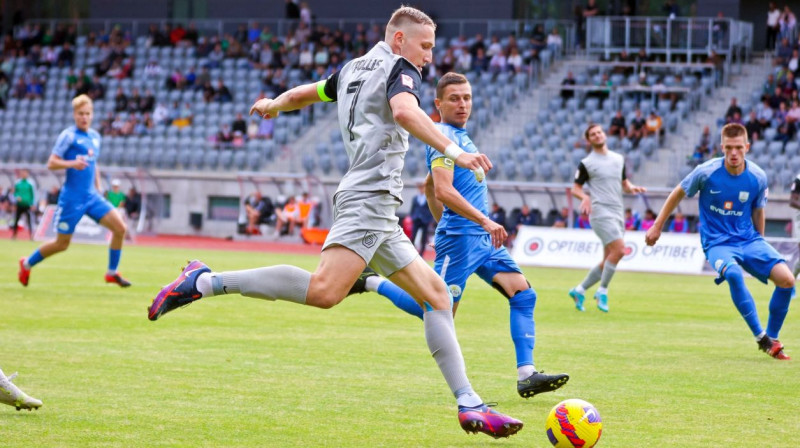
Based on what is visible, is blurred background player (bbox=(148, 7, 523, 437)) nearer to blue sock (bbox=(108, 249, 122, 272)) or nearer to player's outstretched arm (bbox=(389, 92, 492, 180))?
player's outstretched arm (bbox=(389, 92, 492, 180))

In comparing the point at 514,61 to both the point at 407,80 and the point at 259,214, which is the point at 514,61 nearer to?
the point at 259,214

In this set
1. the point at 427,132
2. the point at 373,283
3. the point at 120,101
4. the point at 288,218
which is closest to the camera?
the point at 427,132

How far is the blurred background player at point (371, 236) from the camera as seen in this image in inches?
249

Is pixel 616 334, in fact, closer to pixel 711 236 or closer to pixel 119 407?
pixel 711 236

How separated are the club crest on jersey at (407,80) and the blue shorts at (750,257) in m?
5.02

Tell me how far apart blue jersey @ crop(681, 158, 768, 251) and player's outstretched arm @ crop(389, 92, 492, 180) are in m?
5.06

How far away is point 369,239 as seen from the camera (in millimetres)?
6332

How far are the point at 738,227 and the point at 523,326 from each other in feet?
10.9

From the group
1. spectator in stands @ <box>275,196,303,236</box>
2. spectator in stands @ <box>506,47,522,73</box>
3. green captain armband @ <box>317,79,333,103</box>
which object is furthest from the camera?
spectator in stands @ <box>506,47,522,73</box>

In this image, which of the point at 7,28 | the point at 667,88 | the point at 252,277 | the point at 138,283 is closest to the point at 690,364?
the point at 252,277

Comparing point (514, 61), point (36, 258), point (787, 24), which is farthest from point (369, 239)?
point (514, 61)

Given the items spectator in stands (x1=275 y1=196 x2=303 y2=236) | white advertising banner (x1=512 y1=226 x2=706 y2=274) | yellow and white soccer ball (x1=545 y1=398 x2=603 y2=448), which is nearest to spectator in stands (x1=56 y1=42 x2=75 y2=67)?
spectator in stands (x1=275 y1=196 x2=303 y2=236)

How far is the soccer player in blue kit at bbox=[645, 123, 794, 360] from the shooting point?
10.3m

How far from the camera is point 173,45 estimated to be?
42.3 meters
